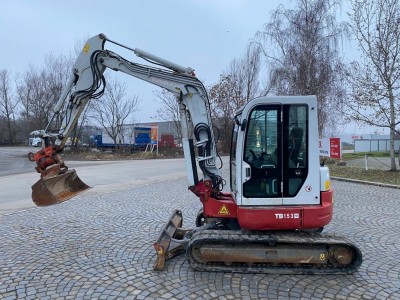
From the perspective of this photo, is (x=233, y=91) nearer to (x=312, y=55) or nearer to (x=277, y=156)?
(x=312, y=55)

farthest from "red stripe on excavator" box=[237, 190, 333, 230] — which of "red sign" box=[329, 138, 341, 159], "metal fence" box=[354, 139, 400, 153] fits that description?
"metal fence" box=[354, 139, 400, 153]

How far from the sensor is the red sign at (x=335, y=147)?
16.6 meters

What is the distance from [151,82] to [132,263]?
2.85m

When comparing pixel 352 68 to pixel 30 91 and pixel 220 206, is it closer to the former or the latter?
pixel 220 206

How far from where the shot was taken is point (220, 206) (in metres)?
4.87

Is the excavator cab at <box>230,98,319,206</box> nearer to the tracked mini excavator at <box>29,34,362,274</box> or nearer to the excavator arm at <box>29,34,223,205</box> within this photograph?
the tracked mini excavator at <box>29,34,362,274</box>

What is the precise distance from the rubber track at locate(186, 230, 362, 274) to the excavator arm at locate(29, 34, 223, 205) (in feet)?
3.41

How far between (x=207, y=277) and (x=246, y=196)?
3.99 feet

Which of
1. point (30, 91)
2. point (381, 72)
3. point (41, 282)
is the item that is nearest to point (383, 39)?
point (381, 72)

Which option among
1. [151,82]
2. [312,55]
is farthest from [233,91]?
[151,82]

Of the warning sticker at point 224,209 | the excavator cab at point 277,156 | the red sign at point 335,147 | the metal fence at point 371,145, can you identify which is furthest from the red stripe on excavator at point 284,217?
the metal fence at point 371,145

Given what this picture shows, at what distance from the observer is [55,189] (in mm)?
5094

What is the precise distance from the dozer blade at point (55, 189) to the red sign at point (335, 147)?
47.6 ft

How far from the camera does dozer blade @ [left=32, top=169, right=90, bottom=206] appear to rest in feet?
16.2
